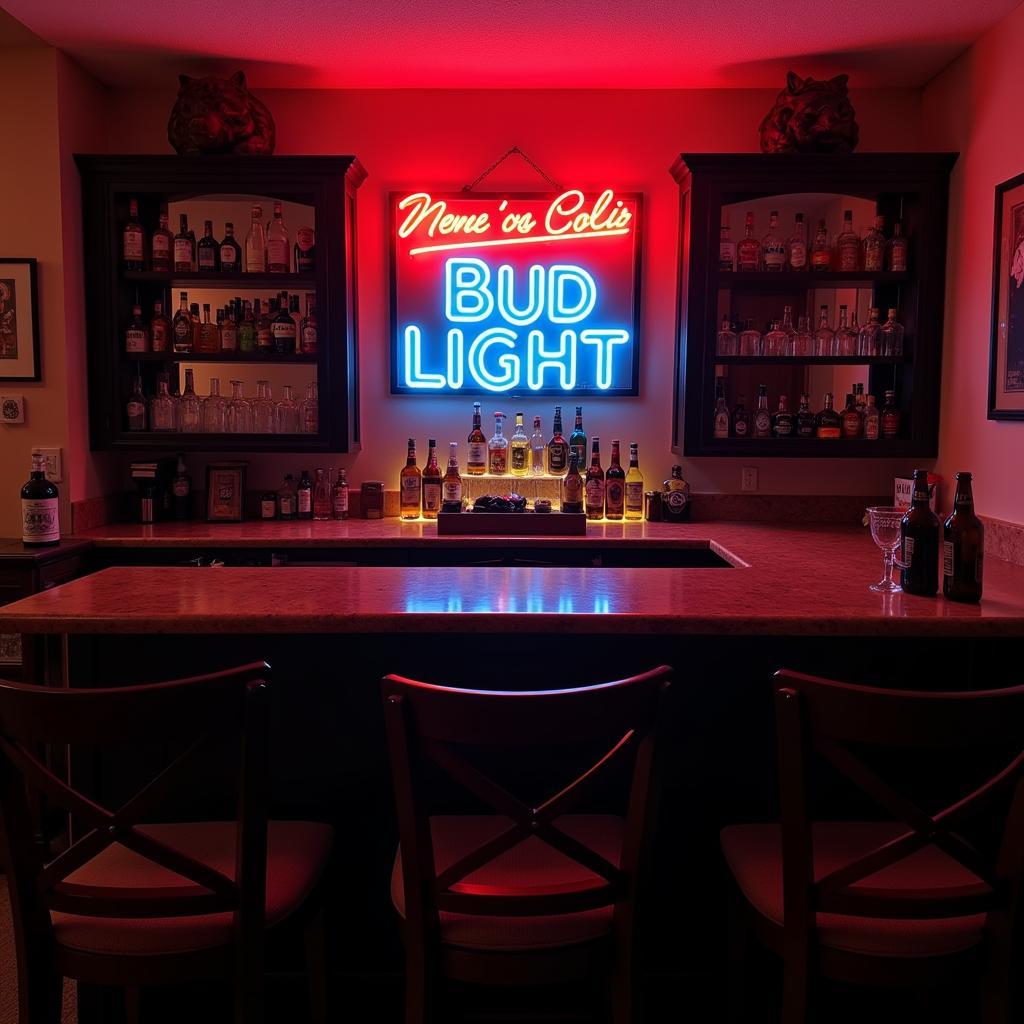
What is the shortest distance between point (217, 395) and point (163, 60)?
4.61 feet

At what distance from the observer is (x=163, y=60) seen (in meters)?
3.61

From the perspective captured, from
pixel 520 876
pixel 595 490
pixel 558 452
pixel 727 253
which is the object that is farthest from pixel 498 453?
pixel 520 876

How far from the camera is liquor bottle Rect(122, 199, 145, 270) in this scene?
3.66 m

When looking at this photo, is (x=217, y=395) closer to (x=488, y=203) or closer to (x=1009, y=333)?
(x=488, y=203)

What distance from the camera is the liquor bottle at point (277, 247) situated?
371 centimetres

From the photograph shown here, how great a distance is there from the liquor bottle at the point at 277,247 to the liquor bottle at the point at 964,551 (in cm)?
286

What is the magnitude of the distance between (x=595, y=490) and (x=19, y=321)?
2527 mm

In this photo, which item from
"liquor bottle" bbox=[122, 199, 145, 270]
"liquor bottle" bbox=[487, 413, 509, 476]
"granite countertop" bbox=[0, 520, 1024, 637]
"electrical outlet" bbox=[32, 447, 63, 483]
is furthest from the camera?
"liquor bottle" bbox=[487, 413, 509, 476]

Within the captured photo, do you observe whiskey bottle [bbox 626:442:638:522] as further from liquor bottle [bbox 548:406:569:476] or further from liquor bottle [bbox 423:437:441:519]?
liquor bottle [bbox 423:437:441:519]

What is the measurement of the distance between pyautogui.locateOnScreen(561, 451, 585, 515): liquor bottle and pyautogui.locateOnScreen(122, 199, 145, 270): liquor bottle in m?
2.08

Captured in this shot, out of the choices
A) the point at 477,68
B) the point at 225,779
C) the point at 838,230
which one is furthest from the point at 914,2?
the point at 225,779

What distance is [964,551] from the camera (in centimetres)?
195

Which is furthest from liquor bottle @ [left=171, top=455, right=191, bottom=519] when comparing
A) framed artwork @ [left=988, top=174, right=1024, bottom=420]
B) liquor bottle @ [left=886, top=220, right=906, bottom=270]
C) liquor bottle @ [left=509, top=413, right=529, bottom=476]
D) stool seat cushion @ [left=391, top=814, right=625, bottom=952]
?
framed artwork @ [left=988, top=174, right=1024, bottom=420]

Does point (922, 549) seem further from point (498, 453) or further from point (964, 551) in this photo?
point (498, 453)
